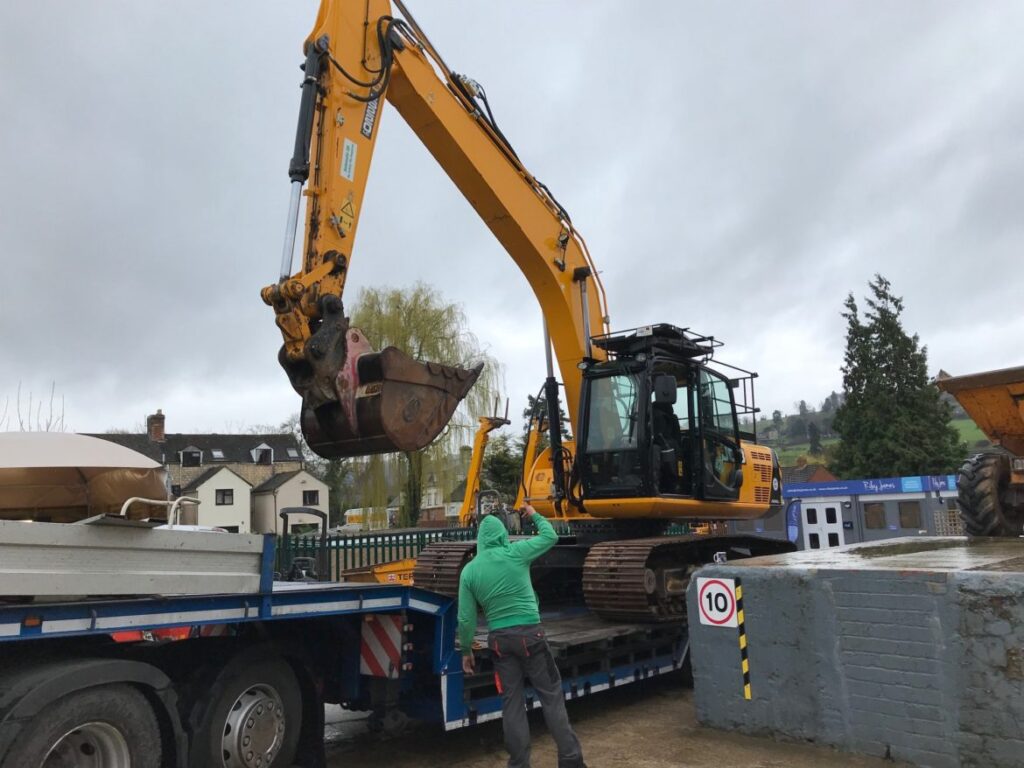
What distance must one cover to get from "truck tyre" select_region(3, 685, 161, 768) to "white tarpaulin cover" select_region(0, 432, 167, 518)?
950 mm

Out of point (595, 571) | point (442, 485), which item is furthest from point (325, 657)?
point (442, 485)

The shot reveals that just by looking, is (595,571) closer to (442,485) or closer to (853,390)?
(442,485)

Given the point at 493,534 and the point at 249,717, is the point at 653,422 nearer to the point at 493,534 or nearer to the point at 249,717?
the point at 493,534

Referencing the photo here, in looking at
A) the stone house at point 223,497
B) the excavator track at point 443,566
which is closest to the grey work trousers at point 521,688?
the excavator track at point 443,566

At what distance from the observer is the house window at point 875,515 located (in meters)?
19.0

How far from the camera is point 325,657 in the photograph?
220 inches

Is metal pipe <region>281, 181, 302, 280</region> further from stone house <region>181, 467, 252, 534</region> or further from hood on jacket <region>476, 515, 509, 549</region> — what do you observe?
stone house <region>181, 467, 252, 534</region>

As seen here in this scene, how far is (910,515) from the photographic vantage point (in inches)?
734

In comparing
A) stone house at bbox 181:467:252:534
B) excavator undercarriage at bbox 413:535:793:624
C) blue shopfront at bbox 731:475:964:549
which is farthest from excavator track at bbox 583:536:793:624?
stone house at bbox 181:467:252:534

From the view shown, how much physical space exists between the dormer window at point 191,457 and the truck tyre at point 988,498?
1985 inches

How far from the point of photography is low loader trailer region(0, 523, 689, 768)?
3.78m

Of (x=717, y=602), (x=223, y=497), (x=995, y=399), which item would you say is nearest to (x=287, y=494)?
(x=223, y=497)

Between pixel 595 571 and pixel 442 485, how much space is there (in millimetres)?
20629

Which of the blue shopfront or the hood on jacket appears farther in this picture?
the blue shopfront
